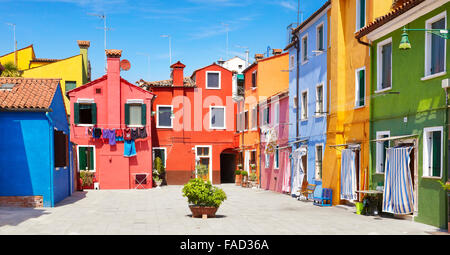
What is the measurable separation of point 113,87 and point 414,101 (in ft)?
70.3

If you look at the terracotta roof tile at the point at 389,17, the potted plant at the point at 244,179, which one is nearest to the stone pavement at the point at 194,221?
the terracotta roof tile at the point at 389,17

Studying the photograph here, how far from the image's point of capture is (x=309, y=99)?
72.2ft

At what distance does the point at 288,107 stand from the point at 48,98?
1252cm

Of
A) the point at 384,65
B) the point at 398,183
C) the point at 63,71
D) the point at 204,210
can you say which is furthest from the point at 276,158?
the point at 63,71

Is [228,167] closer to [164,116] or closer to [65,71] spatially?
[164,116]

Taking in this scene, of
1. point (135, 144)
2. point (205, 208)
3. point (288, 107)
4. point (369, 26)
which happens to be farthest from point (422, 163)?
point (135, 144)

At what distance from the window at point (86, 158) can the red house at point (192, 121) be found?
5.32 metres

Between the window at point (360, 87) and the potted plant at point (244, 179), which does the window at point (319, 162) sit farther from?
the potted plant at point (244, 179)

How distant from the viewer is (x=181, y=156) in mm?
34625

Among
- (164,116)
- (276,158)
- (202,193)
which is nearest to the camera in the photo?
(202,193)

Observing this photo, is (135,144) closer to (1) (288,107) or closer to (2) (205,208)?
(1) (288,107)

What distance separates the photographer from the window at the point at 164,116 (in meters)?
34.4

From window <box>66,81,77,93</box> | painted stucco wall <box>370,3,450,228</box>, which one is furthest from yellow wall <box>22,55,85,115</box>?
painted stucco wall <box>370,3,450,228</box>

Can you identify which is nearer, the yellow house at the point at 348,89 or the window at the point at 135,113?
the yellow house at the point at 348,89
